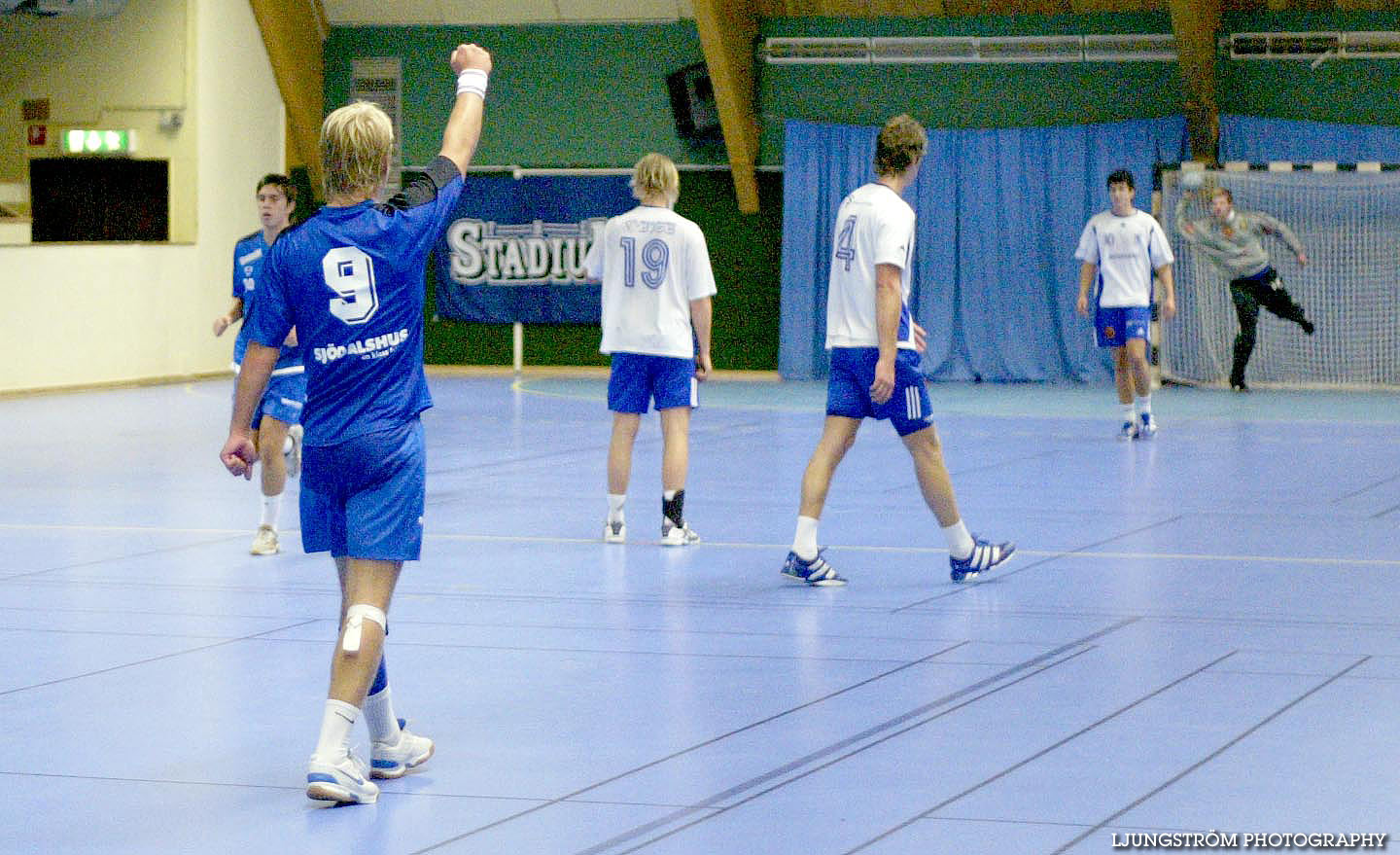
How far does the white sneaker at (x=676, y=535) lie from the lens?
→ 8.65m

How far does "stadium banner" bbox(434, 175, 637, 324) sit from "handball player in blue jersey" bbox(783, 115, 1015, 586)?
47.4 feet

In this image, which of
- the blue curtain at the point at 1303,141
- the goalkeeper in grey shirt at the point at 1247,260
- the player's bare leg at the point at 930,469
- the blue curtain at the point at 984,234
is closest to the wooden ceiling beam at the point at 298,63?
the blue curtain at the point at 984,234

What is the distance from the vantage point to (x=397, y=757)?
4.58 meters

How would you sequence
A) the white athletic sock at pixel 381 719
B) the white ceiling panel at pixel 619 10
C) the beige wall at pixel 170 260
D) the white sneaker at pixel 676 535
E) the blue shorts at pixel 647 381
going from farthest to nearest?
the white ceiling panel at pixel 619 10 < the beige wall at pixel 170 260 < the blue shorts at pixel 647 381 < the white sneaker at pixel 676 535 < the white athletic sock at pixel 381 719

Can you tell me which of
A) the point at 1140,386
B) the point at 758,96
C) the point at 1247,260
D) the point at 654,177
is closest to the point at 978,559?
the point at 654,177

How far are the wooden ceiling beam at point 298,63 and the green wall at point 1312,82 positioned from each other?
10.3 meters

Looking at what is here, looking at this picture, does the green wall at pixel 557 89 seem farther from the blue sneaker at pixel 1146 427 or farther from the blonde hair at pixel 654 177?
the blonde hair at pixel 654 177

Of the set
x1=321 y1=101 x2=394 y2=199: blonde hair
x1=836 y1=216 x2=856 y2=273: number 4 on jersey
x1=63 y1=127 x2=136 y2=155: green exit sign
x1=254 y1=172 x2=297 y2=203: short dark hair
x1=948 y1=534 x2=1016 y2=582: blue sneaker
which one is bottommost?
x1=948 y1=534 x2=1016 y2=582: blue sneaker

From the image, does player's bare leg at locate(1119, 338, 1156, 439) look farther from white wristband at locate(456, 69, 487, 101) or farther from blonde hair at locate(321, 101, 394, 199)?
blonde hair at locate(321, 101, 394, 199)

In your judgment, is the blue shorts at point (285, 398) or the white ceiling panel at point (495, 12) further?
the white ceiling panel at point (495, 12)

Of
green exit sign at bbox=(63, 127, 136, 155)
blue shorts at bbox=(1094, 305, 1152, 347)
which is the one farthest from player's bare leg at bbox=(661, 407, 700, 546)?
green exit sign at bbox=(63, 127, 136, 155)

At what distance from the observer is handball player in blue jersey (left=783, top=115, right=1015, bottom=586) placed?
7223 millimetres

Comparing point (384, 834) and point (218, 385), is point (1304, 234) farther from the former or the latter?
point (384, 834)

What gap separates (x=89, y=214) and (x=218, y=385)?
8.70 feet
